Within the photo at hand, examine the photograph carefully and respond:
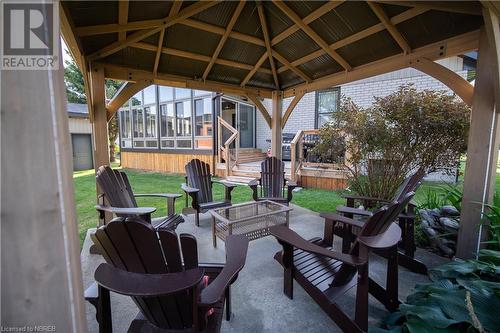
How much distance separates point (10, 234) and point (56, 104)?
1.52 ft

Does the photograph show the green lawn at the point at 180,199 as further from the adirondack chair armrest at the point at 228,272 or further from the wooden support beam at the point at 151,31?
the adirondack chair armrest at the point at 228,272

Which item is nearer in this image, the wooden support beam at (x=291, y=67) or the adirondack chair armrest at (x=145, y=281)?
the adirondack chair armrest at (x=145, y=281)

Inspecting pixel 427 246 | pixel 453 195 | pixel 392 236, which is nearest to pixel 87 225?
pixel 392 236

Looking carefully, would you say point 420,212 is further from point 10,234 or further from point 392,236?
point 10,234

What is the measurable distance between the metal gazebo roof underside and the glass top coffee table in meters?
2.60

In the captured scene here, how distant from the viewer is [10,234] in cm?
80

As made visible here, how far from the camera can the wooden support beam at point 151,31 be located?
2.92 metres

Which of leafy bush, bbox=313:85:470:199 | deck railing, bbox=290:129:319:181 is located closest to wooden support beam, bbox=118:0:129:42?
leafy bush, bbox=313:85:470:199

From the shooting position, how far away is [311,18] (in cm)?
327

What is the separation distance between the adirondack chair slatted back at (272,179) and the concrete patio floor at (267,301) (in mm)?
1583

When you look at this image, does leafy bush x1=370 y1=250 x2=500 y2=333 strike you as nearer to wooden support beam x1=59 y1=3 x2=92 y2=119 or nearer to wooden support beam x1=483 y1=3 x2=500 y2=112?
wooden support beam x1=483 y1=3 x2=500 y2=112

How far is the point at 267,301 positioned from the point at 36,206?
73.5 inches

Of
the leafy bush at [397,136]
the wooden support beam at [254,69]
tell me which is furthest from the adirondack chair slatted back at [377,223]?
the wooden support beam at [254,69]

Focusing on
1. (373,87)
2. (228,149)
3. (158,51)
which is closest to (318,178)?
(228,149)
